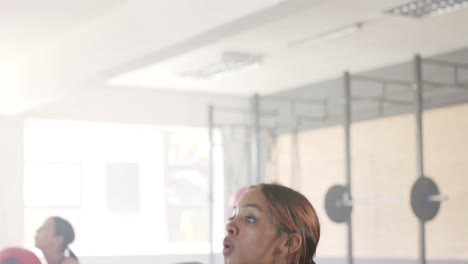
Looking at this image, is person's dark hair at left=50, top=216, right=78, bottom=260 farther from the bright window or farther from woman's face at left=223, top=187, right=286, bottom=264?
the bright window

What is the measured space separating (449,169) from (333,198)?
3.21ft

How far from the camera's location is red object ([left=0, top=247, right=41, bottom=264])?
374cm

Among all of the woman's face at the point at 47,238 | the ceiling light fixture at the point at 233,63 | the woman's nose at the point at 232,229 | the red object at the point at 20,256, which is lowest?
the red object at the point at 20,256

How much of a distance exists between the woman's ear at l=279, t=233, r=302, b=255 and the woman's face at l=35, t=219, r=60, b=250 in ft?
10.9

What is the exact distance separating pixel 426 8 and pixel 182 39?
1.63m

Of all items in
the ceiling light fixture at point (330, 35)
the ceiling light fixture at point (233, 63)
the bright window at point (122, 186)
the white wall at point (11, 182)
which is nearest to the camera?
the ceiling light fixture at point (330, 35)

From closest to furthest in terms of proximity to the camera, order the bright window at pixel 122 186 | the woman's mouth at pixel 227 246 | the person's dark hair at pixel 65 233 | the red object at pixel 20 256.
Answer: the woman's mouth at pixel 227 246
the red object at pixel 20 256
the person's dark hair at pixel 65 233
the bright window at pixel 122 186

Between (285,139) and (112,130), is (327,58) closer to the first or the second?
(285,139)

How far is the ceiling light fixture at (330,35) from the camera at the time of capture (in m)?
5.39

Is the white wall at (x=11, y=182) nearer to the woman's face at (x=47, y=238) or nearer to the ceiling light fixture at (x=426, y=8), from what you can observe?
the woman's face at (x=47, y=238)

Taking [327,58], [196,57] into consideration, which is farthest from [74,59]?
[327,58]

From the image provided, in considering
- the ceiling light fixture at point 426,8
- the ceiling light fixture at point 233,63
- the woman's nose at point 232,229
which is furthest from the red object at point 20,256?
the woman's nose at point 232,229

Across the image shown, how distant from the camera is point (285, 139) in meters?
8.44

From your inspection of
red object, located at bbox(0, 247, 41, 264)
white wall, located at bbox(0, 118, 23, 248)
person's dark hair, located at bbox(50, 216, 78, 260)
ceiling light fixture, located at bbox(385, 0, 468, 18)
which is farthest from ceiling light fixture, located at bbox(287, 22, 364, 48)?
white wall, located at bbox(0, 118, 23, 248)
